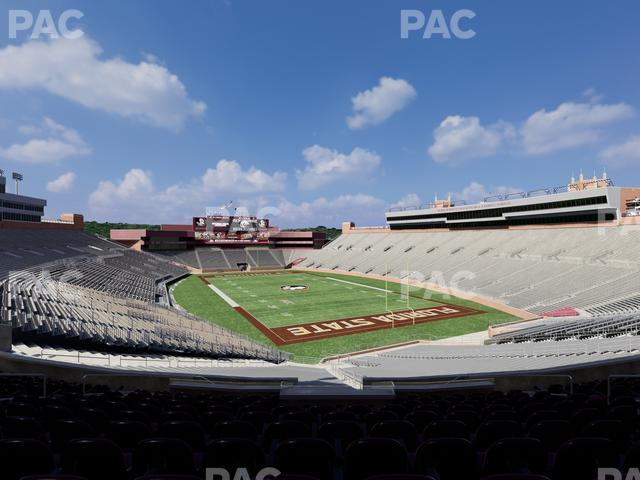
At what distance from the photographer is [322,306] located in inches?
1416

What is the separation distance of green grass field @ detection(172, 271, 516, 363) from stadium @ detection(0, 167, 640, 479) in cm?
28

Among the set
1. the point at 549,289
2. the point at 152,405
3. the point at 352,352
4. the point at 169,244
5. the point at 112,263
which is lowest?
the point at 352,352

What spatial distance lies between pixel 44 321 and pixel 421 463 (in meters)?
18.1

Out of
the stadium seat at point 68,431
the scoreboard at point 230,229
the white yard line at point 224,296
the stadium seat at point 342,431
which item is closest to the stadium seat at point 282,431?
the stadium seat at point 342,431

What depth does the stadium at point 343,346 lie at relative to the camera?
9.98ft

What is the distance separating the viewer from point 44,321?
15.2 m

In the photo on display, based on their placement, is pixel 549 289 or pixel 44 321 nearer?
pixel 44 321

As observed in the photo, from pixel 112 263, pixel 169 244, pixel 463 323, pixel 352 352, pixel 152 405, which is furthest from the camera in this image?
pixel 169 244

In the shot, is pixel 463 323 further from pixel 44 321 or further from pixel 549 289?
pixel 44 321

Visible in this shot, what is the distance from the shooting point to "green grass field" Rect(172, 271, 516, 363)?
967 inches

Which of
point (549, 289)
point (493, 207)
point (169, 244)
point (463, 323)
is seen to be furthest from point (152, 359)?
point (169, 244)
